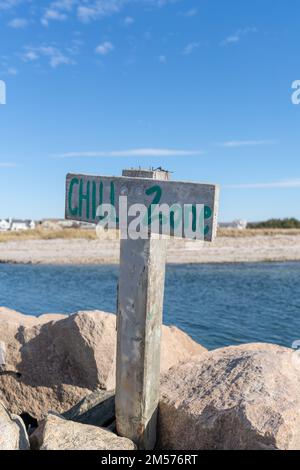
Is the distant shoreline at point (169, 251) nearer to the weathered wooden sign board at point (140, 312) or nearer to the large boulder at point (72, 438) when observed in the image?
the weathered wooden sign board at point (140, 312)

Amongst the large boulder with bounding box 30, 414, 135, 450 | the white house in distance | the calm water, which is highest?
the large boulder with bounding box 30, 414, 135, 450

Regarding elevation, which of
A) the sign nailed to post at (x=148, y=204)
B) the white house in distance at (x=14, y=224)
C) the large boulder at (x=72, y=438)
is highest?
the sign nailed to post at (x=148, y=204)

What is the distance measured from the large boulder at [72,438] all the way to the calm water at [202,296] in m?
8.34

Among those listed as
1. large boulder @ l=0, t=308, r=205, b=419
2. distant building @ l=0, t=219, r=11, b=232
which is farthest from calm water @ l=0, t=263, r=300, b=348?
distant building @ l=0, t=219, r=11, b=232

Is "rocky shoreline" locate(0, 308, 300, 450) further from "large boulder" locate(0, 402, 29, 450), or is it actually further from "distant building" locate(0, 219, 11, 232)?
"distant building" locate(0, 219, 11, 232)

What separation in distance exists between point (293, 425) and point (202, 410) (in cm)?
75

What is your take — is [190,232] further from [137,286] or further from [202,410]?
[202,410]

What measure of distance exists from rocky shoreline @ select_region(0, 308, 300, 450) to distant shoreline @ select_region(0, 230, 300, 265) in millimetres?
27131

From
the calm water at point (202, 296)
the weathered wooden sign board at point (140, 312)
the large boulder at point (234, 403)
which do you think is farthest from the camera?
the calm water at point (202, 296)

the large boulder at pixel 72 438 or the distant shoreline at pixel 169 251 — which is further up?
the large boulder at pixel 72 438

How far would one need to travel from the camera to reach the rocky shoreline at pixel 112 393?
13.9 ft

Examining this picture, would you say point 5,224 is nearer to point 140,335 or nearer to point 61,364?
point 61,364

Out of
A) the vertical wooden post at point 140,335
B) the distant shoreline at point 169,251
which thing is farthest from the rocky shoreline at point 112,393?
the distant shoreline at point 169,251

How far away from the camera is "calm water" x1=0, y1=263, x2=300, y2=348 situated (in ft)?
49.3
